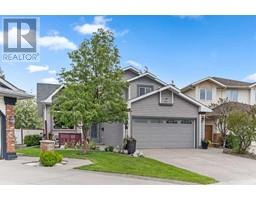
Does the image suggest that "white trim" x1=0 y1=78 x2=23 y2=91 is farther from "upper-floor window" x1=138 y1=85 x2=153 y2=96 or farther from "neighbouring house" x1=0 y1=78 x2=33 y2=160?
"upper-floor window" x1=138 y1=85 x2=153 y2=96

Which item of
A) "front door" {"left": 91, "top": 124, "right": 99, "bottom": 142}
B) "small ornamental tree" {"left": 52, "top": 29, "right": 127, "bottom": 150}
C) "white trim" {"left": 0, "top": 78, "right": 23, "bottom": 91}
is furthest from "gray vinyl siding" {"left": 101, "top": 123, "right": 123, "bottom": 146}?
"white trim" {"left": 0, "top": 78, "right": 23, "bottom": 91}

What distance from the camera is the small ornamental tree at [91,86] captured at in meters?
11.5

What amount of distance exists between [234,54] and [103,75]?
4.49 metres

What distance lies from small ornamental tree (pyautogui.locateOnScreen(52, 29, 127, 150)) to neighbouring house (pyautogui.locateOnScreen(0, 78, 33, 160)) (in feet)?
4.46

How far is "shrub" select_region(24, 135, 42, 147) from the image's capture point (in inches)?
417

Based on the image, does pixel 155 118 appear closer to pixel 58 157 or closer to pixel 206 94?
pixel 206 94

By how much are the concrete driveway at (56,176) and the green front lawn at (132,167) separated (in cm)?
33

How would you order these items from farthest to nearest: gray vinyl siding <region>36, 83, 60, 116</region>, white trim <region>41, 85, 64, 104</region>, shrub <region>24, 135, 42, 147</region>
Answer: white trim <region>41, 85, 64, 104</region>
gray vinyl siding <region>36, 83, 60, 116</region>
shrub <region>24, 135, 42, 147</region>

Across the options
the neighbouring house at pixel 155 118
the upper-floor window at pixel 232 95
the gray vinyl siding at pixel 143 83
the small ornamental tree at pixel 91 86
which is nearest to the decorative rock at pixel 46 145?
the small ornamental tree at pixel 91 86

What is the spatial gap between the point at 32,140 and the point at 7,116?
0.97m

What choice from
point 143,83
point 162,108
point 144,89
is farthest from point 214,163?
point 143,83

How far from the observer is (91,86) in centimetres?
1193
